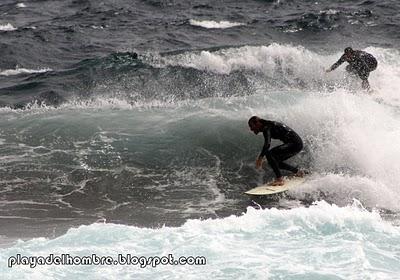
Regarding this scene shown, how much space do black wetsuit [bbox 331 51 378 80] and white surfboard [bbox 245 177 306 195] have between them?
5.26m

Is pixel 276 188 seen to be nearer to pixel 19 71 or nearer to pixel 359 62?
pixel 359 62

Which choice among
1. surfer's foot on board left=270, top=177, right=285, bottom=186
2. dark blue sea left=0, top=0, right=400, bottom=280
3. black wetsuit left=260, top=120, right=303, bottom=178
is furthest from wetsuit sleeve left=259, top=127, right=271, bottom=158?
dark blue sea left=0, top=0, right=400, bottom=280

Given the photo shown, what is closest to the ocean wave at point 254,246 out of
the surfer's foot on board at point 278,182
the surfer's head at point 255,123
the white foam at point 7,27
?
the surfer's foot on board at point 278,182

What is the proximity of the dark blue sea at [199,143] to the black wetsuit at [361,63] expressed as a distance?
523 millimetres

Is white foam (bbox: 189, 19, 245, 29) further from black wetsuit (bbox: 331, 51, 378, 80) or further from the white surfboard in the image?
the white surfboard

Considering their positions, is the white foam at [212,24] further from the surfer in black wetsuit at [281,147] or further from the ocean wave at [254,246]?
the ocean wave at [254,246]

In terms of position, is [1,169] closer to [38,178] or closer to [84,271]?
[38,178]

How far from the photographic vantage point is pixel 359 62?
52.0 feet

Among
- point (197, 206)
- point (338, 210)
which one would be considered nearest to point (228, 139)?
point (197, 206)

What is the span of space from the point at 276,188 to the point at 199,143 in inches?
120

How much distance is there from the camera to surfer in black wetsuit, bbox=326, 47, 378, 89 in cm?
1579

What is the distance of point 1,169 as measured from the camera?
508 inches

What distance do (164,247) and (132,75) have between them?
37.0ft

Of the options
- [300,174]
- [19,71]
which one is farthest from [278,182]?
[19,71]
